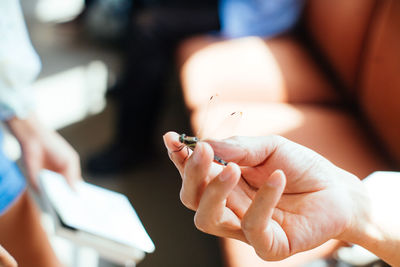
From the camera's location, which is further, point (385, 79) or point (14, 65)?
point (385, 79)

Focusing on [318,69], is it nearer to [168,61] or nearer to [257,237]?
[168,61]

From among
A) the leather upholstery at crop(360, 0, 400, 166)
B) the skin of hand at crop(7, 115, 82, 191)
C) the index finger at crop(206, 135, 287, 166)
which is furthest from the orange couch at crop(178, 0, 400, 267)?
the skin of hand at crop(7, 115, 82, 191)

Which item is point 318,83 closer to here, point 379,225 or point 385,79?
point 385,79

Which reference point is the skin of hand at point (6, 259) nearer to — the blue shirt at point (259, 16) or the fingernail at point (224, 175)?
the fingernail at point (224, 175)

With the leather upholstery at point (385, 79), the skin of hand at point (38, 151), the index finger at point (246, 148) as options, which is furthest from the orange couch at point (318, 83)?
the skin of hand at point (38, 151)

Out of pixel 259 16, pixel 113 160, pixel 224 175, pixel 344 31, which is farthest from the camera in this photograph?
pixel 113 160

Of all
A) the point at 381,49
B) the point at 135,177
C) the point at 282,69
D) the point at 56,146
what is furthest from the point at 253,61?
the point at 56,146

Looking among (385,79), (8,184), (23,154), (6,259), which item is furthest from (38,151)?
(385,79)

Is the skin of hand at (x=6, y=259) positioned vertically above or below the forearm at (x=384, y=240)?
above
